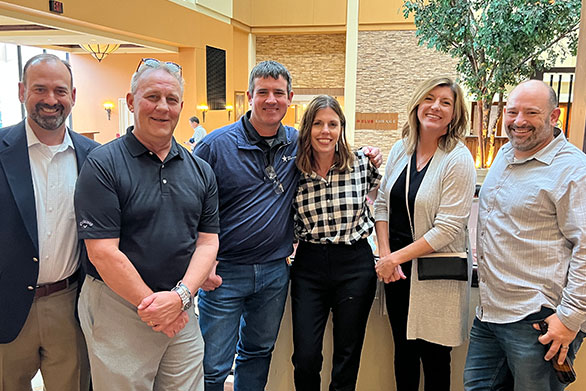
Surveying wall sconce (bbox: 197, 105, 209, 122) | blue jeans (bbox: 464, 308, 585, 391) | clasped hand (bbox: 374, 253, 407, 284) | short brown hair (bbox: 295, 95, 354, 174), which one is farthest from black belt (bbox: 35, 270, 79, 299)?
wall sconce (bbox: 197, 105, 209, 122)

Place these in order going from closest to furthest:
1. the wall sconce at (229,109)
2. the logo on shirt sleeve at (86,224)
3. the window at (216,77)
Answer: the logo on shirt sleeve at (86,224) → the window at (216,77) → the wall sconce at (229,109)

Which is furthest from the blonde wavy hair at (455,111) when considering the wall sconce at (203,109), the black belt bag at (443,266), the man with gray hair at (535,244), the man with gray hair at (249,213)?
the wall sconce at (203,109)

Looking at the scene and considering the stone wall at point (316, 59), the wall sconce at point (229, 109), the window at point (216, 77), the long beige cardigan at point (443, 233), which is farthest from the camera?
the stone wall at point (316, 59)

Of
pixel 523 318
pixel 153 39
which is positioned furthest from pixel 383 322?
pixel 153 39

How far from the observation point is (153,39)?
36.4 feet

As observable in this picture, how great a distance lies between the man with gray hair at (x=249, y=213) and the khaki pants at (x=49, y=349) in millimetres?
528

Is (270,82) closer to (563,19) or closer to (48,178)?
(48,178)

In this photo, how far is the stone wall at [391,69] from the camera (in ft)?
Result: 46.0

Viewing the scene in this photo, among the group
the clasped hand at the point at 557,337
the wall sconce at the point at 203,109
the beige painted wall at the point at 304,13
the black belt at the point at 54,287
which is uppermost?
the beige painted wall at the point at 304,13

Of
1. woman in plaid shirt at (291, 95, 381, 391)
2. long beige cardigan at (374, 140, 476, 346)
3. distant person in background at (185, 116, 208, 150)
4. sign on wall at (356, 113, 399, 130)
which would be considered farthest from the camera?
sign on wall at (356, 113, 399, 130)

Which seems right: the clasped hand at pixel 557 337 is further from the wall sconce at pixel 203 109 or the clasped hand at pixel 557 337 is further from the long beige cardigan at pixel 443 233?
the wall sconce at pixel 203 109

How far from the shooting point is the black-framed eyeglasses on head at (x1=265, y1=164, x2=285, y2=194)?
2.08 m

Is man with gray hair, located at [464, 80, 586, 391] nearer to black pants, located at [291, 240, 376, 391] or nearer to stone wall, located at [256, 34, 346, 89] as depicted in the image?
black pants, located at [291, 240, 376, 391]

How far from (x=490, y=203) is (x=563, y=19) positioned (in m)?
6.16
